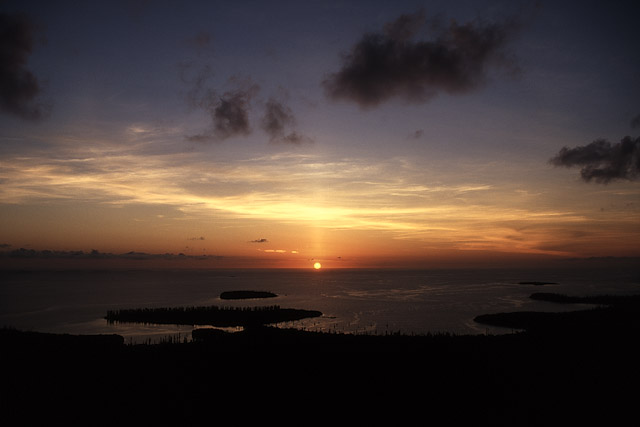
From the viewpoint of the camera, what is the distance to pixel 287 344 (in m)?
37.3

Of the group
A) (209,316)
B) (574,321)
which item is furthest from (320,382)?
(209,316)

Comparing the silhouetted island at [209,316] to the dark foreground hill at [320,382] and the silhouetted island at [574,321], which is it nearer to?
the dark foreground hill at [320,382]

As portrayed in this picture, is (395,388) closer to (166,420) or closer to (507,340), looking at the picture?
(166,420)

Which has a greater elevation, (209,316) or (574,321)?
(574,321)

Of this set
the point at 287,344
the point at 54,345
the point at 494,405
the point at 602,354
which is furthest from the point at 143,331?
the point at 602,354

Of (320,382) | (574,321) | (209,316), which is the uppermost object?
(320,382)

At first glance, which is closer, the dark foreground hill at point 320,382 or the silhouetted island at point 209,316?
the dark foreground hill at point 320,382

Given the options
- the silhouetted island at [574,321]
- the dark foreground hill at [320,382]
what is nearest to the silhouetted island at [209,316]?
the dark foreground hill at [320,382]

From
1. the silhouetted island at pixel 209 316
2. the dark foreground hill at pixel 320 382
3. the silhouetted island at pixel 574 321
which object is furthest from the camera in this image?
the silhouetted island at pixel 209 316

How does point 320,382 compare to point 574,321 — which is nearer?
point 320,382

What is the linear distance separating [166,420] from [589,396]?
2517cm

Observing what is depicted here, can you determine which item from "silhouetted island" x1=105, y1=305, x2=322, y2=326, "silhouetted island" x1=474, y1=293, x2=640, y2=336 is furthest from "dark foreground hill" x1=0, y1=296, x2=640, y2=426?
"silhouetted island" x1=105, y1=305, x2=322, y2=326

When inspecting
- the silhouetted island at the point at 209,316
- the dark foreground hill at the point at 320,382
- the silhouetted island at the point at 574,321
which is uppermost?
the dark foreground hill at the point at 320,382

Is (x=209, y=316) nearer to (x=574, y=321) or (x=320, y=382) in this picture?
(x=320, y=382)
